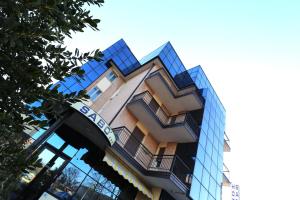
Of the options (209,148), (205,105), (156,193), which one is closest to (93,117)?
(156,193)

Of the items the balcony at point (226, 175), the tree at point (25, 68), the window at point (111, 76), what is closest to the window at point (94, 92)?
the window at point (111, 76)

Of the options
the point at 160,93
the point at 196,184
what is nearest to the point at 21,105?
the point at 196,184

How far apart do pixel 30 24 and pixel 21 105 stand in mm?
996

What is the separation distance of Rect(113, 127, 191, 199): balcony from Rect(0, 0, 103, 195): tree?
7.33 m

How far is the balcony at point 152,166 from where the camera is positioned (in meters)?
10.1

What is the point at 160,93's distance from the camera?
15297mm

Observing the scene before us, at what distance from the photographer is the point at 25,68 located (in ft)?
8.30

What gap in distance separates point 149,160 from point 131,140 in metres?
1.69

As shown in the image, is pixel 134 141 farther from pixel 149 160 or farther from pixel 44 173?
pixel 44 173

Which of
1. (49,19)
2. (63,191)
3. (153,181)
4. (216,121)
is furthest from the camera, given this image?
(216,121)

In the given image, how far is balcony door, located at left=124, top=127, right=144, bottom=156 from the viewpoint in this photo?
456 inches

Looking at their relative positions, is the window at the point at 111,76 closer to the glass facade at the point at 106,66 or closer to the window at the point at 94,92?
the glass facade at the point at 106,66

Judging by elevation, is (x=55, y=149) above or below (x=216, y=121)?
Result: below

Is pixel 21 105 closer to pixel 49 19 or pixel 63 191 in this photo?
pixel 49 19
